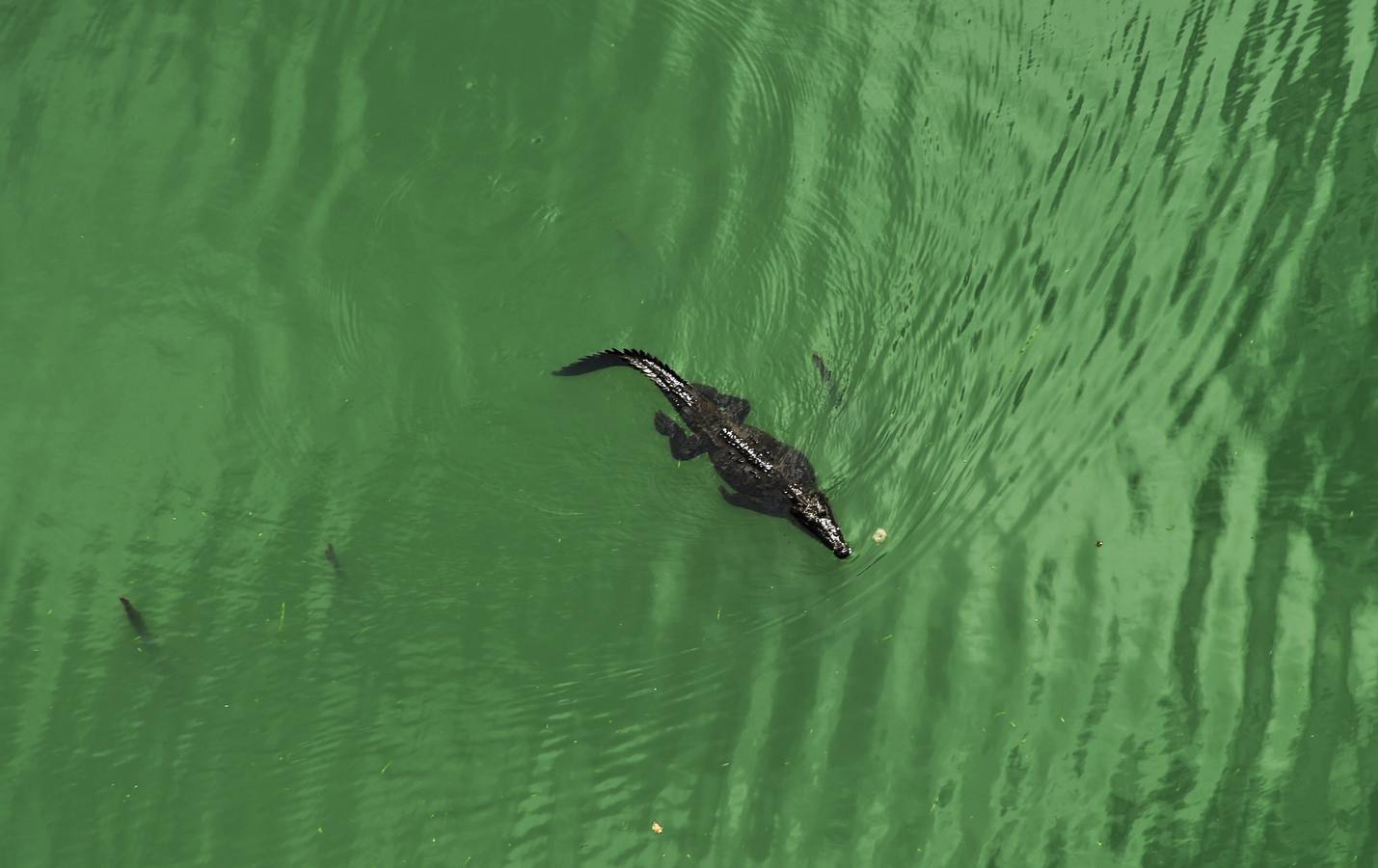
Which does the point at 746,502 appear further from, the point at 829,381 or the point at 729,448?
the point at 829,381

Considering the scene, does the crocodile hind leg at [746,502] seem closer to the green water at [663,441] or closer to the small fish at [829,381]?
the green water at [663,441]

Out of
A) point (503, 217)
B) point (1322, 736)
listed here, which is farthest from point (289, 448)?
point (1322, 736)

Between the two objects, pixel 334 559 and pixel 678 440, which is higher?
pixel 678 440

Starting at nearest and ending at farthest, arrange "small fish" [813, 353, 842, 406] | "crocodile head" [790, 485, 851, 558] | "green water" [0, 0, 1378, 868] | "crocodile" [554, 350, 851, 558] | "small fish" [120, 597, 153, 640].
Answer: "green water" [0, 0, 1378, 868], "small fish" [120, 597, 153, 640], "crocodile head" [790, 485, 851, 558], "crocodile" [554, 350, 851, 558], "small fish" [813, 353, 842, 406]

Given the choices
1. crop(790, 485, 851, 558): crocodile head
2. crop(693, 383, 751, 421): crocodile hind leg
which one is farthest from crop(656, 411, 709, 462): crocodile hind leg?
crop(790, 485, 851, 558): crocodile head

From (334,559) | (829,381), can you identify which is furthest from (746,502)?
(334,559)

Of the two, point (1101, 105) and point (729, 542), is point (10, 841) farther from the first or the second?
point (1101, 105)

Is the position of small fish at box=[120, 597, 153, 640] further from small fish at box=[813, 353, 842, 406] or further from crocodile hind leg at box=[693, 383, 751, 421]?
small fish at box=[813, 353, 842, 406]

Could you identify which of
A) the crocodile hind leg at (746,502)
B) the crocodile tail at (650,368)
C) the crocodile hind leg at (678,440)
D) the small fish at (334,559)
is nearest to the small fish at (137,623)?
the small fish at (334,559)
